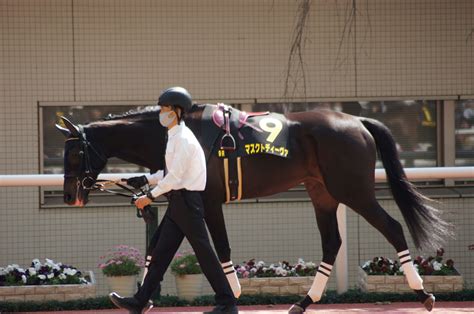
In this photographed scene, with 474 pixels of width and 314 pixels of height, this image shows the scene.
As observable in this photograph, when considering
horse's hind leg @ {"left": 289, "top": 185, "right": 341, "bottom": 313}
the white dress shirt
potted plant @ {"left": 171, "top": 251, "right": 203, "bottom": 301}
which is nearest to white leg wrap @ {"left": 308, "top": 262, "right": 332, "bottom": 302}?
horse's hind leg @ {"left": 289, "top": 185, "right": 341, "bottom": 313}

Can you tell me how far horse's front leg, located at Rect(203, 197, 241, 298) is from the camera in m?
8.92

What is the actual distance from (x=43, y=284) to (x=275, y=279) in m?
2.18

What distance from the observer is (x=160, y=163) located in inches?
361

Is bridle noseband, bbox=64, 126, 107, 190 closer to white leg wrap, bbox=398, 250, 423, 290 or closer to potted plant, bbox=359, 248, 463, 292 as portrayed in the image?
white leg wrap, bbox=398, 250, 423, 290

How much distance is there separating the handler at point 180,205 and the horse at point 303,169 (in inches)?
25.9

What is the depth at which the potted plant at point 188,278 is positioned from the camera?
415 inches

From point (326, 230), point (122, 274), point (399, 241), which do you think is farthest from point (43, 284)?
point (399, 241)

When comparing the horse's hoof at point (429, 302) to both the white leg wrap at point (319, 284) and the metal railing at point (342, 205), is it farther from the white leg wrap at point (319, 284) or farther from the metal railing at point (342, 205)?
the metal railing at point (342, 205)

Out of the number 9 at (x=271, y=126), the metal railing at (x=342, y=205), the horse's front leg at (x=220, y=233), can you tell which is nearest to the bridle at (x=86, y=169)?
the horse's front leg at (x=220, y=233)

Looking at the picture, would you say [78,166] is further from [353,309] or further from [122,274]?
[353,309]

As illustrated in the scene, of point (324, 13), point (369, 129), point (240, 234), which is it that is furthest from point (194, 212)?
point (324, 13)

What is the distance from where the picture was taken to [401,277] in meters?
10.7

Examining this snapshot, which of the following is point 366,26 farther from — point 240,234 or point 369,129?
point 369,129

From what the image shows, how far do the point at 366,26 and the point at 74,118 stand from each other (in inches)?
143
